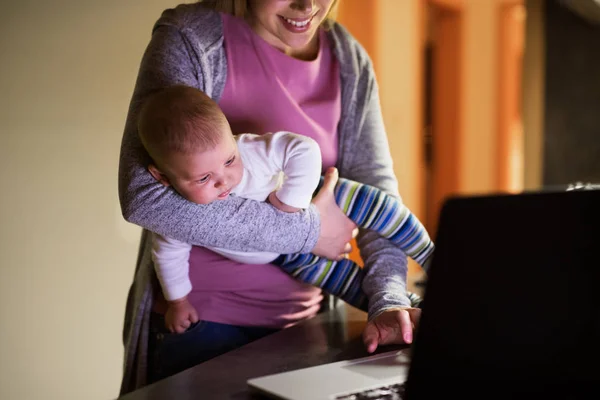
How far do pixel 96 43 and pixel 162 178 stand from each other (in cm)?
114

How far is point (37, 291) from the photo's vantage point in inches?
76.2

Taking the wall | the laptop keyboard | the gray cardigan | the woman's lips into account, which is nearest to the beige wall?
the gray cardigan

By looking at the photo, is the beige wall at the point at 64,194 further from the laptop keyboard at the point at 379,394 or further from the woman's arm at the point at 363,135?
the laptop keyboard at the point at 379,394

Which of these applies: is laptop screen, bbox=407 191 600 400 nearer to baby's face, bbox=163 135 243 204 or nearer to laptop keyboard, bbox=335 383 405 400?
laptop keyboard, bbox=335 383 405 400

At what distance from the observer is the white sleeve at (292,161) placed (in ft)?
3.78

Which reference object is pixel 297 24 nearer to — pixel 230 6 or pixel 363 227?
pixel 230 6

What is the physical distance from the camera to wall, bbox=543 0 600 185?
4.29 metres

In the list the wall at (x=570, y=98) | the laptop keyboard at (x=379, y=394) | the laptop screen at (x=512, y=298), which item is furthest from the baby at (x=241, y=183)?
the wall at (x=570, y=98)

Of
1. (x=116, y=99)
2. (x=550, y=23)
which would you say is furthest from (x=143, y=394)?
(x=550, y=23)

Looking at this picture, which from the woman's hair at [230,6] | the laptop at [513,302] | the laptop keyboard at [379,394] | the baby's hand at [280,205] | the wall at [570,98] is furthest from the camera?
the wall at [570,98]

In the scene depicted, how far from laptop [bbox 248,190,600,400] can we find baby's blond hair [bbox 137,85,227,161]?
1.82ft

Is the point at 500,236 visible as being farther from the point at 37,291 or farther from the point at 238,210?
the point at 37,291

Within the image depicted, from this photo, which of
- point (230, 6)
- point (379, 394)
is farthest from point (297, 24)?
point (379, 394)

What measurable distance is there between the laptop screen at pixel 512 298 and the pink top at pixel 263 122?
0.65m
